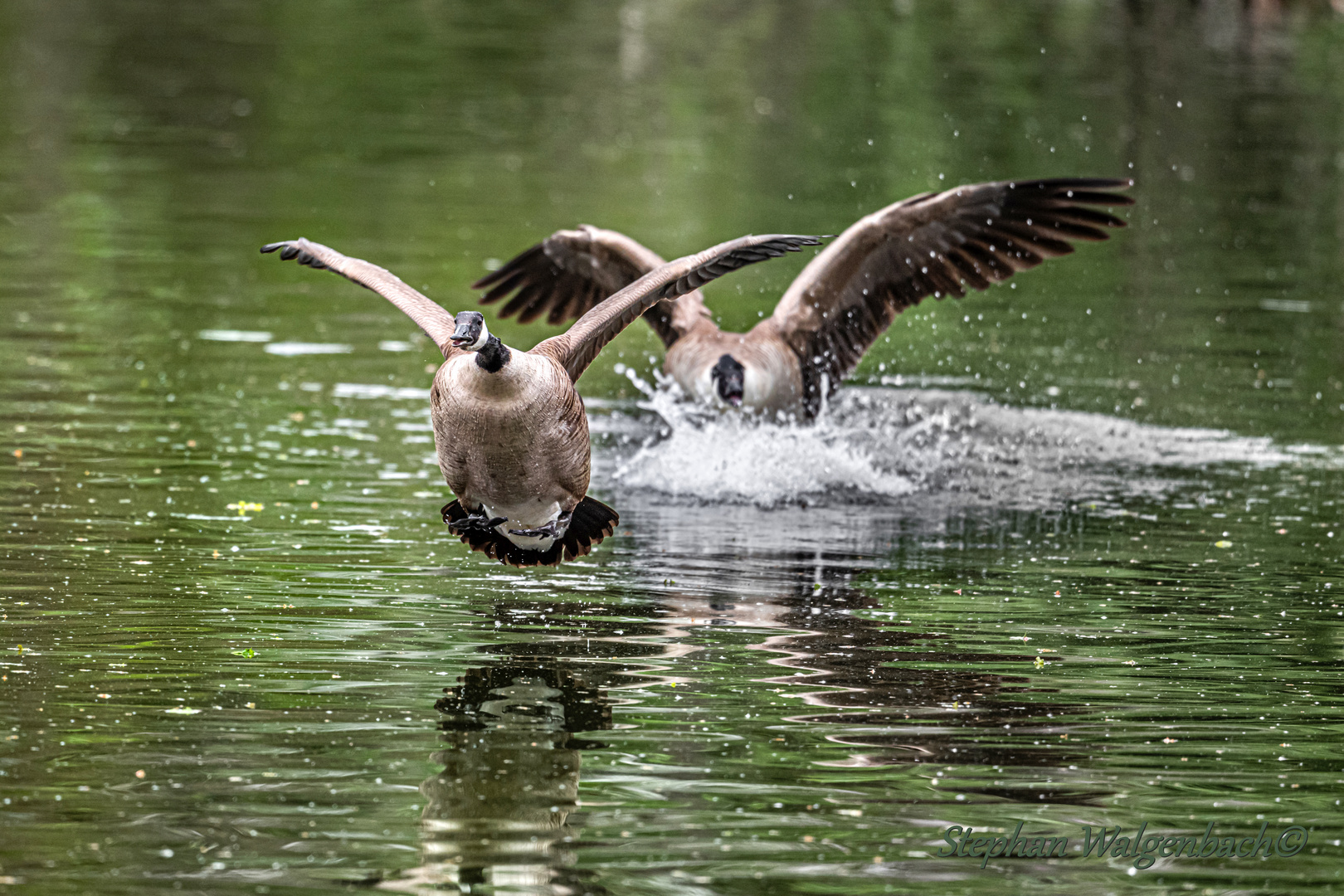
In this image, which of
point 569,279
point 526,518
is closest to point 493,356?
point 526,518

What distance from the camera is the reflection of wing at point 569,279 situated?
41.1 feet

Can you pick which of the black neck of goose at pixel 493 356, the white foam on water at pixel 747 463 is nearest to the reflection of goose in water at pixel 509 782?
the black neck of goose at pixel 493 356

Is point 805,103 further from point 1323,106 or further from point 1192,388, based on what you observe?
point 1192,388

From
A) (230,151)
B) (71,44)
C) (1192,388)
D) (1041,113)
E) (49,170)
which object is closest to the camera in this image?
(1192,388)

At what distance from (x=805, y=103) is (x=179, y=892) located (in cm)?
2544

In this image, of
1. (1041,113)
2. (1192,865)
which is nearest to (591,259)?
(1192,865)

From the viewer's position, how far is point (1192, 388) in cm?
1352

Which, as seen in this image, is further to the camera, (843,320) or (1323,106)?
(1323,106)

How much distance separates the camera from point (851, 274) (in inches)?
473

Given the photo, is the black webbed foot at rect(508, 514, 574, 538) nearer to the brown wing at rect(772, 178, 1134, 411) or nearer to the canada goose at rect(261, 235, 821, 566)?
the canada goose at rect(261, 235, 821, 566)

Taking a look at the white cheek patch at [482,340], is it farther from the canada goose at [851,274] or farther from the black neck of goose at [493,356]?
the canada goose at [851,274]

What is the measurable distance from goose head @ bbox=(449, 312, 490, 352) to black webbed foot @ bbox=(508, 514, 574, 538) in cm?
124

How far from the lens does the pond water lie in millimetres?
6117

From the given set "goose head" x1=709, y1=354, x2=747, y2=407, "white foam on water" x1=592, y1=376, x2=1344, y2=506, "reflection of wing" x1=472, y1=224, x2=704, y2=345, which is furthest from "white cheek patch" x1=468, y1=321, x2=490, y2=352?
"reflection of wing" x1=472, y1=224, x2=704, y2=345
